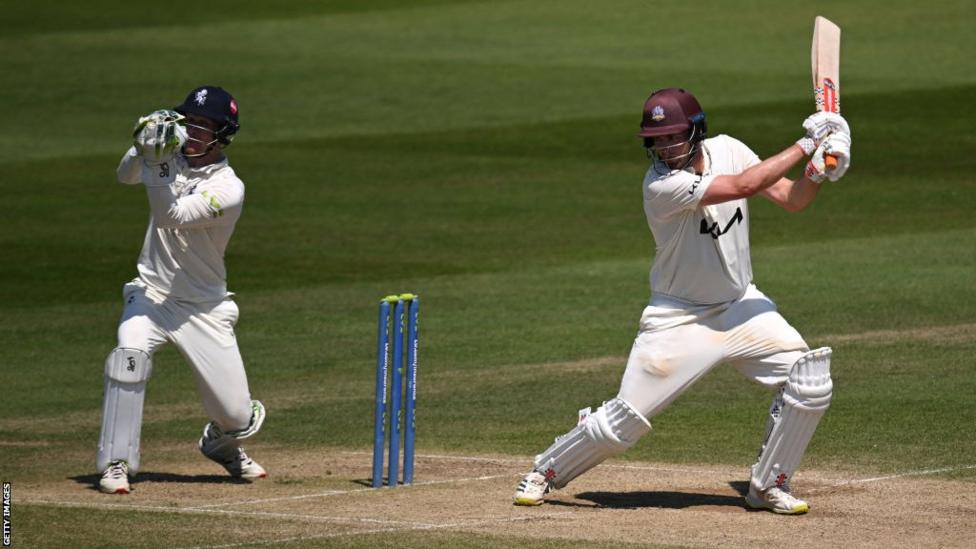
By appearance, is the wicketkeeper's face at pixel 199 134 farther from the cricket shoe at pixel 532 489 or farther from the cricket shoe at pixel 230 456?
the cricket shoe at pixel 532 489

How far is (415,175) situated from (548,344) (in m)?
8.65

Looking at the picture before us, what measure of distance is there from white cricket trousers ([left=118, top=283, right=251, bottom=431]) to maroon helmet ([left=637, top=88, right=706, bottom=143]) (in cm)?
255

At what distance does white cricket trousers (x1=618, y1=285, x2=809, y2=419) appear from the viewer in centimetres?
866

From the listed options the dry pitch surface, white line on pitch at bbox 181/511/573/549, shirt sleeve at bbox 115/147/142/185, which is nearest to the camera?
white line on pitch at bbox 181/511/573/549

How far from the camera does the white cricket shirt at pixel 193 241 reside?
9.64m

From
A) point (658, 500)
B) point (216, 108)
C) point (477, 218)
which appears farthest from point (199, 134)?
point (477, 218)

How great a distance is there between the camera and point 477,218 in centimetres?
1933

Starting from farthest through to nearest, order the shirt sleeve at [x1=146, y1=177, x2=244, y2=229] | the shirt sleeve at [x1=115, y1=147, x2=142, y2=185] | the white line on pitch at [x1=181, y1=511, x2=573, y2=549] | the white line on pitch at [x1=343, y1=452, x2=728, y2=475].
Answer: the white line on pitch at [x1=343, y1=452, x2=728, y2=475] < the shirt sleeve at [x1=115, y1=147, x2=142, y2=185] < the shirt sleeve at [x1=146, y1=177, x2=244, y2=229] < the white line on pitch at [x1=181, y1=511, x2=573, y2=549]

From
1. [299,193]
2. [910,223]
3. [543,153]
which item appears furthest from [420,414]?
[543,153]

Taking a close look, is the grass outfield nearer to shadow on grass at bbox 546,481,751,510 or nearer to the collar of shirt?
shadow on grass at bbox 546,481,751,510

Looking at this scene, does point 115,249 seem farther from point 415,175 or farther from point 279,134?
point 279,134

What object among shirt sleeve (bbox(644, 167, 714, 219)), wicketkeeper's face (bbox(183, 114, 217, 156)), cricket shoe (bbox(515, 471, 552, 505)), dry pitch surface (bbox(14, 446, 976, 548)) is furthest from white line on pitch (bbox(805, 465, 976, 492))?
wicketkeeper's face (bbox(183, 114, 217, 156))

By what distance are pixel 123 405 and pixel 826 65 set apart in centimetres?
395

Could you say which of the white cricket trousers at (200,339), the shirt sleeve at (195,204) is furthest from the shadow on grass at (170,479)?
the shirt sleeve at (195,204)
